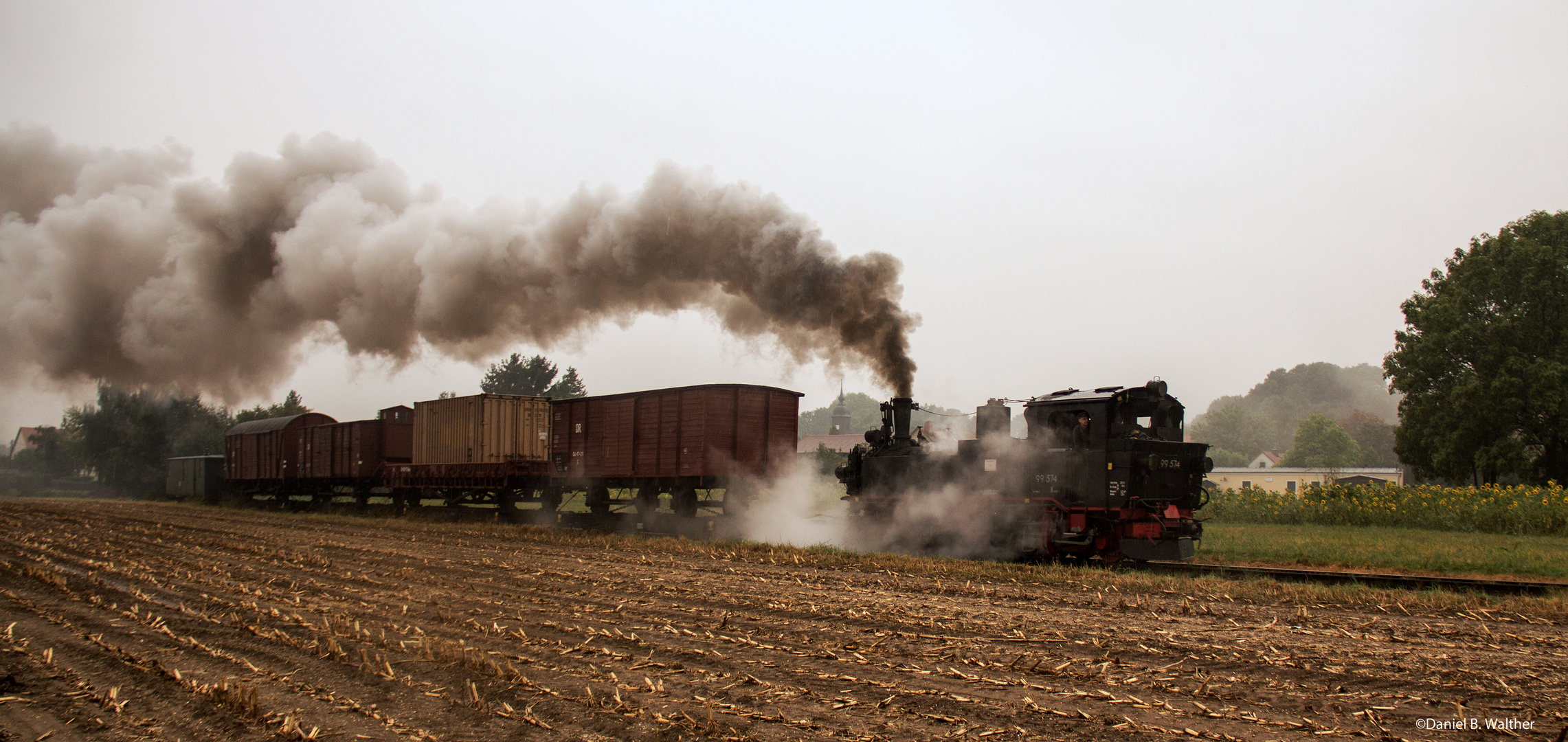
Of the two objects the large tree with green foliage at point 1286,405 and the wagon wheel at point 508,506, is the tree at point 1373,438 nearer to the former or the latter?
the large tree with green foliage at point 1286,405

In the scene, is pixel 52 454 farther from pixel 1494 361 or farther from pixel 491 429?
pixel 1494 361

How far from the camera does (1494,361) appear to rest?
106ft

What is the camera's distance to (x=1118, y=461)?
13.2 metres

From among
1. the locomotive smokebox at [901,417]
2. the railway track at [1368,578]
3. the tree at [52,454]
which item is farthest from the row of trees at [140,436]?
the railway track at [1368,578]

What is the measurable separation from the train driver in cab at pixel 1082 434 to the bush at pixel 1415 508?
45.2ft

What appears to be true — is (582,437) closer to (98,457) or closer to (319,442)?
(319,442)

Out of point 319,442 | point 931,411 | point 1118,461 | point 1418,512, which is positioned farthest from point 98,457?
point 1418,512

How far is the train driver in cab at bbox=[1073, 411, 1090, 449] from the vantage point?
1342 cm

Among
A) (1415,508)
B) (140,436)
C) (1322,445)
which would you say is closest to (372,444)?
(1415,508)

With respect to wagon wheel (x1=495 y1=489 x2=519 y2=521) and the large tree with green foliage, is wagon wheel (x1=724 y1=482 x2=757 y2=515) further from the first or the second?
the large tree with green foliage

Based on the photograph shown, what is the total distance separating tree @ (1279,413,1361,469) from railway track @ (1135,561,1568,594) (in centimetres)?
8928

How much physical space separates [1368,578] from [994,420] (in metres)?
5.79

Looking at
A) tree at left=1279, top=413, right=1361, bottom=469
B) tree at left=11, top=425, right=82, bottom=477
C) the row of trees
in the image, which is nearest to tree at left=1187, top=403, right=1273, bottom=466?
tree at left=1279, top=413, right=1361, bottom=469

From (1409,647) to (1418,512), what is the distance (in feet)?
60.6
